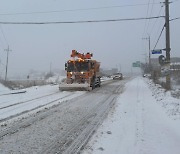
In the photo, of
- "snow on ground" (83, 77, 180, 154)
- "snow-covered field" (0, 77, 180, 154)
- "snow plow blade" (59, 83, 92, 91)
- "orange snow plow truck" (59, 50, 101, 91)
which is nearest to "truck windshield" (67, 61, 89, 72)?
"orange snow plow truck" (59, 50, 101, 91)

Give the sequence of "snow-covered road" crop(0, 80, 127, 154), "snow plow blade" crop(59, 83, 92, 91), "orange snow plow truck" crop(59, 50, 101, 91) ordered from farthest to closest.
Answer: "orange snow plow truck" crop(59, 50, 101, 91) < "snow plow blade" crop(59, 83, 92, 91) < "snow-covered road" crop(0, 80, 127, 154)

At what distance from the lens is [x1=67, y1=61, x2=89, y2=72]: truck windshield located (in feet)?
97.8

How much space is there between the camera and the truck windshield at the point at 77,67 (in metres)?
29.8

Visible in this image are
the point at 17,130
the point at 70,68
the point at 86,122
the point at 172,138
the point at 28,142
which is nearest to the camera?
the point at 28,142

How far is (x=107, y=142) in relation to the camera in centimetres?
852

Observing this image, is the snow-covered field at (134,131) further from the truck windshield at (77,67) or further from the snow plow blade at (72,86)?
the truck windshield at (77,67)

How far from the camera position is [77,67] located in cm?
2989

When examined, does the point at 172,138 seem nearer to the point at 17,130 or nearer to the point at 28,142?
the point at 28,142

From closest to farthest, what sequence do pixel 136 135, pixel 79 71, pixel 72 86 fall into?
pixel 136 135 < pixel 72 86 < pixel 79 71

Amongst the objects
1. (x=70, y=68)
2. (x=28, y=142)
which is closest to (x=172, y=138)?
(x=28, y=142)

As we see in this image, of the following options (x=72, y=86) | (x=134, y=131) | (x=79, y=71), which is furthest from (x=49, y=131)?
(x=79, y=71)

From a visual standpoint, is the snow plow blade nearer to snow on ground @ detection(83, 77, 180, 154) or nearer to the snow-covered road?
the snow-covered road

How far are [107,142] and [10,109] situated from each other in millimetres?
7462

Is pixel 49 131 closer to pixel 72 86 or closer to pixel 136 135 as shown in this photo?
pixel 136 135
